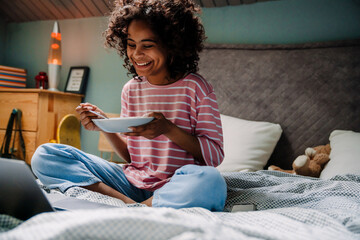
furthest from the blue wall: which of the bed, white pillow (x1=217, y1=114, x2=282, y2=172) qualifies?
white pillow (x1=217, y1=114, x2=282, y2=172)

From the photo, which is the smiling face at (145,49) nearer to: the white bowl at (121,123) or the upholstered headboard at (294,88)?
the white bowl at (121,123)

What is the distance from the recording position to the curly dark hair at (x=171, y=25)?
50.9 inches

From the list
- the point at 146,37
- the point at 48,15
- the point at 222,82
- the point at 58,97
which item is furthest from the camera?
the point at 48,15

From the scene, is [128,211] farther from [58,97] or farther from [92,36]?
[92,36]

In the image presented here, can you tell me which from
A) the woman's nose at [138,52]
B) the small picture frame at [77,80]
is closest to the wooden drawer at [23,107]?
the small picture frame at [77,80]

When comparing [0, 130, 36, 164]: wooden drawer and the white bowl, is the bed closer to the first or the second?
the white bowl

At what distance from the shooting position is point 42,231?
1.66 ft

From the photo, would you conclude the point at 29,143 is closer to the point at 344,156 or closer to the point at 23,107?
the point at 23,107

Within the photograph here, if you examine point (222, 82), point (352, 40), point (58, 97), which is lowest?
point (58, 97)

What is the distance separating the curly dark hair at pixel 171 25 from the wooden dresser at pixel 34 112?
1.25 metres

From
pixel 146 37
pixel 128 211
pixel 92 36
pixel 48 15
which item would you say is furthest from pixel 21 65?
pixel 128 211

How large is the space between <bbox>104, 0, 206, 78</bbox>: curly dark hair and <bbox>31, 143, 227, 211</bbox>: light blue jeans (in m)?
0.46

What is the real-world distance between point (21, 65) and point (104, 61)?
936 millimetres

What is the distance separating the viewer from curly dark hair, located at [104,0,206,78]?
4.24ft
